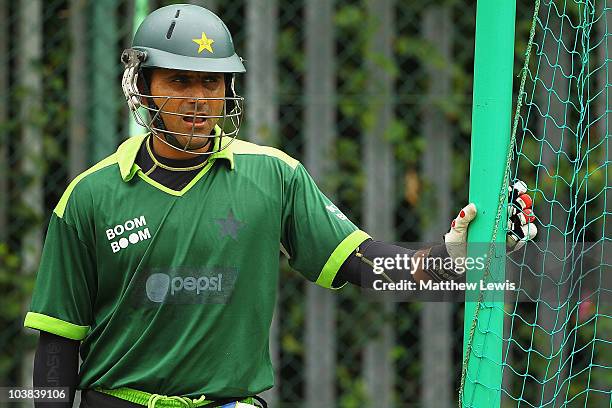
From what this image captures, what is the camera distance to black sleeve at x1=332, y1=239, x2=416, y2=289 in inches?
125

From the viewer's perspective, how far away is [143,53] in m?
3.21

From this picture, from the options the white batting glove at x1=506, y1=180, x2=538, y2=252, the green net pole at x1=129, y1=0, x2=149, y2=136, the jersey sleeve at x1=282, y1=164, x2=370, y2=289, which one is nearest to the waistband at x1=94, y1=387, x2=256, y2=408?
the jersey sleeve at x1=282, y1=164, x2=370, y2=289

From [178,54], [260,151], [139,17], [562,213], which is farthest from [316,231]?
[562,213]

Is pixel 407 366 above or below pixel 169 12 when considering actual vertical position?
below

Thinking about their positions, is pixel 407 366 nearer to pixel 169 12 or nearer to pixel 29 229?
pixel 29 229

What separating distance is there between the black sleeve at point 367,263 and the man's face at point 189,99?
53 cm

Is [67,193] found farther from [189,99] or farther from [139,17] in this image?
[139,17]

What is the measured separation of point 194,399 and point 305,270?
485 millimetres

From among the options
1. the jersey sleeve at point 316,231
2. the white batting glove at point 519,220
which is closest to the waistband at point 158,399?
the jersey sleeve at point 316,231

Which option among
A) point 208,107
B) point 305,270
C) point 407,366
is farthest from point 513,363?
point 208,107

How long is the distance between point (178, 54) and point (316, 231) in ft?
2.06

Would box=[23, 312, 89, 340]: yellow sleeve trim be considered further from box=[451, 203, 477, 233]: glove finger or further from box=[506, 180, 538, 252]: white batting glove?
box=[506, 180, 538, 252]: white batting glove

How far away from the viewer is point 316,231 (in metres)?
3.21

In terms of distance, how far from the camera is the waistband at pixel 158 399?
308cm
